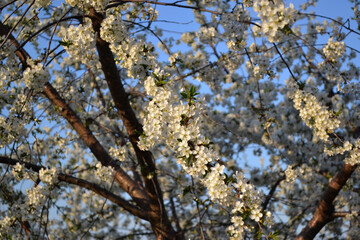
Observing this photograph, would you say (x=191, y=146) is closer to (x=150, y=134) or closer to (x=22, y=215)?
(x=150, y=134)

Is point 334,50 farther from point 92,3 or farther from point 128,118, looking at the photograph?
point 92,3

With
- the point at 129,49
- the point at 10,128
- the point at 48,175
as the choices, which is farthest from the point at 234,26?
the point at 48,175

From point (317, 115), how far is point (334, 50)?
815 mm

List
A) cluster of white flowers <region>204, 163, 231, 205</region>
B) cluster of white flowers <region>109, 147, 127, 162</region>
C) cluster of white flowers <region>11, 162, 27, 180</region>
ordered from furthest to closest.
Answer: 1. cluster of white flowers <region>109, 147, 127, 162</region>
2. cluster of white flowers <region>11, 162, 27, 180</region>
3. cluster of white flowers <region>204, 163, 231, 205</region>

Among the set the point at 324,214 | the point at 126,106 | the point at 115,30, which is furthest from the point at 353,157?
the point at 115,30

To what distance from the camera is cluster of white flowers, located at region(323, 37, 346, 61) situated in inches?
155

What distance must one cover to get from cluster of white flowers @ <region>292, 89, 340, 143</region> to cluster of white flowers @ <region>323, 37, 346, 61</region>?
0.53 m

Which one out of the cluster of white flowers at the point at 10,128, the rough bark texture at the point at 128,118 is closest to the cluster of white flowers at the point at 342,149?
the rough bark texture at the point at 128,118

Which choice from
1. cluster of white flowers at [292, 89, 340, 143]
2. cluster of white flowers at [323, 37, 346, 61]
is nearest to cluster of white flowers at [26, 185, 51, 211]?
cluster of white flowers at [292, 89, 340, 143]

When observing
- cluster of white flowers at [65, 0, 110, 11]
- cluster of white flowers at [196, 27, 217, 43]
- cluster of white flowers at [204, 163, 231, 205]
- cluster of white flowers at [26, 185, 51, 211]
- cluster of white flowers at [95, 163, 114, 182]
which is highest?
cluster of white flowers at [196, 27, 217, 43]

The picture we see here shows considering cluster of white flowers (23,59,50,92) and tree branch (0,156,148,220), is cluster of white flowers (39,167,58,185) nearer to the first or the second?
tree branch (0,156,148,220)

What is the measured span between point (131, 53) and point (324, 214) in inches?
156

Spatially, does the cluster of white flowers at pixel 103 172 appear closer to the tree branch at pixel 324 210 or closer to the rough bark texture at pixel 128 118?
the rough bark texture at pixel 128 118

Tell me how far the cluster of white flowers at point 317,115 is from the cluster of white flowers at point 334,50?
1.74 feet
